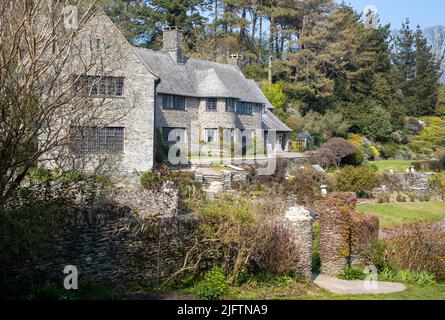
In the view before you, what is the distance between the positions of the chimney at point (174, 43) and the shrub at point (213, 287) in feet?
99.3

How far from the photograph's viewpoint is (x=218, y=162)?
114 ft

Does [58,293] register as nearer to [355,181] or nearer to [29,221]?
[29,221]

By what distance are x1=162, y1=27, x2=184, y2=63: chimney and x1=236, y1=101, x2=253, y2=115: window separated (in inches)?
239

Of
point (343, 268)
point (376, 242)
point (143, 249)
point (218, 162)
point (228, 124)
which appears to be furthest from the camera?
point (228, 124)

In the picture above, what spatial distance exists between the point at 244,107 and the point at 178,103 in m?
7.49

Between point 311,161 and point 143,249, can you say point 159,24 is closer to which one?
point 311,161

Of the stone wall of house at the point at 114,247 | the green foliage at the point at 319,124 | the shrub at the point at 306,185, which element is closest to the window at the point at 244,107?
the green foliage at the point at 319,124

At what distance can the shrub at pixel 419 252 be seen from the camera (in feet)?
56.1

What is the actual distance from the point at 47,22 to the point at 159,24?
47649 millimetres

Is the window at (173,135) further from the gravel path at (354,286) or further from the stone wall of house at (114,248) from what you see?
the stone wall of house at (114,248)

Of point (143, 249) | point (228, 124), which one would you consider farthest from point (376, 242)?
point (228, 124)

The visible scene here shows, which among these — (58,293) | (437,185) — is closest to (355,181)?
(437,185)

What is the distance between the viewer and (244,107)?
44750mm
